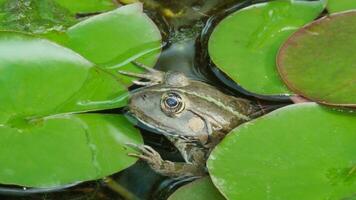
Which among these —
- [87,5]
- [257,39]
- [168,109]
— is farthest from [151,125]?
[87,5]

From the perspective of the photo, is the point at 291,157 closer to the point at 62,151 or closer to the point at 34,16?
the point at 62,151

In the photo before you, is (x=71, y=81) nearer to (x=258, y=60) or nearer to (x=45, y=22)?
(x=45, y=22)

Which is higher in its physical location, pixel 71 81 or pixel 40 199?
pixel 71 81

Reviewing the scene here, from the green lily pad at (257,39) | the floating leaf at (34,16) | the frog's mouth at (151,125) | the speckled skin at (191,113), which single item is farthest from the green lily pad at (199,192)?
the floating leaf at (34,16)

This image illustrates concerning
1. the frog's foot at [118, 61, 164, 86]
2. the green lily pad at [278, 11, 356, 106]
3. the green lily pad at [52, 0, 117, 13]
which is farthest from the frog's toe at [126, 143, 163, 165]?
the green lily pad at [52, 0, 117, 13]

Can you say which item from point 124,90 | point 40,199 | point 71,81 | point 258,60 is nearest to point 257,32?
point 258,60

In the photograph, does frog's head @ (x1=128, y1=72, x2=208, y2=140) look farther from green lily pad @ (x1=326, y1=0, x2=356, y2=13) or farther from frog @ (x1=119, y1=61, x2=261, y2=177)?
green lily pad @ (x1=326, y1=0, x2=356, y2=13)
